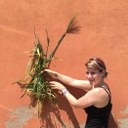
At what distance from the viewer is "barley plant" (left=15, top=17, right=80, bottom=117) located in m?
A: 3.48

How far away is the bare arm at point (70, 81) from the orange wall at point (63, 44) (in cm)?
8

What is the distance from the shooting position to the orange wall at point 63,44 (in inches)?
139

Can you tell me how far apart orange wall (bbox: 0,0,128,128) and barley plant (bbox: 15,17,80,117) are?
49 millimetres

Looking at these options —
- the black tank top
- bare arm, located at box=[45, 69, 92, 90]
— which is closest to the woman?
the black tank top

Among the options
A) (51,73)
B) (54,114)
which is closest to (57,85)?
(51,73)

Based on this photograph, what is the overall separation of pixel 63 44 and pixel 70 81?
36cm

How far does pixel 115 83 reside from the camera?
3.61 meters

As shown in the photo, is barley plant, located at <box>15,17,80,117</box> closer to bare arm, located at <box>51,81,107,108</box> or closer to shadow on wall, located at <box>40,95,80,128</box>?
shadow on wall, located at <box>40,95,80,128</box>

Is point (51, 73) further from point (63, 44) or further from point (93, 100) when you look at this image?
point (93, 100)

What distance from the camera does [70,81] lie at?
3.50 meters

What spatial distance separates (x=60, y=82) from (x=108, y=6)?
2.83 feet

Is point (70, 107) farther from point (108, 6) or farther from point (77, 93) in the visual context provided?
point (108, 6)

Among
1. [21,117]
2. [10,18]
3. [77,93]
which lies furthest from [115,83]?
[10,18]

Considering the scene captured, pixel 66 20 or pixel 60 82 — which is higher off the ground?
pixel 66 20
